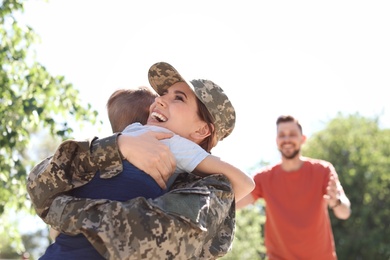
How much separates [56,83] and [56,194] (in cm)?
464

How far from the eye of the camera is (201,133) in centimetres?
343

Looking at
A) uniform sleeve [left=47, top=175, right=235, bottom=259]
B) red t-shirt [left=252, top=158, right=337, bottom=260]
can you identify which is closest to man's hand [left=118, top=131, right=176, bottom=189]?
uniform sleeve [left=47, top=175, right=235, bottom=259]

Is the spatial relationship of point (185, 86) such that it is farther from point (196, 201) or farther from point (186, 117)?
point (196, 201)

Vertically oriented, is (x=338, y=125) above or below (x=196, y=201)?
below

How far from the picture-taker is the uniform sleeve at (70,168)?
3.04 metres

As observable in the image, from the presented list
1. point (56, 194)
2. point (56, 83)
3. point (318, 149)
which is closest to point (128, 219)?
point (56, 194)

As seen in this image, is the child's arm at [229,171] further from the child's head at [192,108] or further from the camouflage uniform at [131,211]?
the child's head at [192,108]

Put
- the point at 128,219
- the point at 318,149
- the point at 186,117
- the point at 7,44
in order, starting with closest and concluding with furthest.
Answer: the point at 128,219 → the point at 186,117 → the point at 7,44 → the point at 318,149

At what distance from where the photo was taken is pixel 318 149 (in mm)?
40531

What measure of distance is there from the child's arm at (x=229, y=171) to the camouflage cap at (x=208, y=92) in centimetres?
28

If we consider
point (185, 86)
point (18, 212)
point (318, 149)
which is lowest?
point (318, 149)

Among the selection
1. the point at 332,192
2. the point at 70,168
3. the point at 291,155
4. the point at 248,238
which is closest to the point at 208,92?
the point at 70,168

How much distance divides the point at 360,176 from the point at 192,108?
3624cm

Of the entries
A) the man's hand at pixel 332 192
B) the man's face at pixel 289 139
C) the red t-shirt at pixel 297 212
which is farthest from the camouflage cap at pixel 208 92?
the man's face at pixel 289 139
